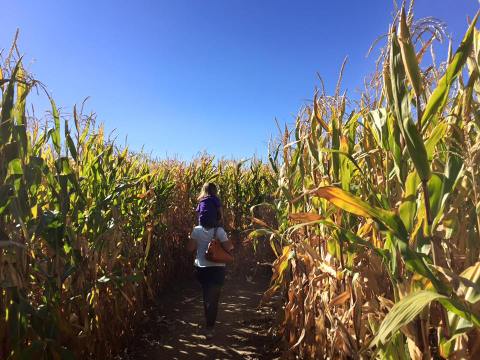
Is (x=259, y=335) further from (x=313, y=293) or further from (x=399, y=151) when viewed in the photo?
(x=399, y=151)

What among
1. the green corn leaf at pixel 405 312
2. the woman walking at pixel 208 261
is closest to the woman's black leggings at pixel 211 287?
the woman walking at pixel 208 261

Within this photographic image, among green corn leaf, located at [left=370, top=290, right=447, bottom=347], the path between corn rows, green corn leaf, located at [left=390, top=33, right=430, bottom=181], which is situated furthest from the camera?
the path between corn rows

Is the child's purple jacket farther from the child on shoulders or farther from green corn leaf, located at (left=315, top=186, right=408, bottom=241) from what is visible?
green corn leaf, located at (left=315, top=186, right=408, bottom=241)

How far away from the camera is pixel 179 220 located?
20.2ft

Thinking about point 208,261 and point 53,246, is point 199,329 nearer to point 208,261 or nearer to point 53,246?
point 208,261

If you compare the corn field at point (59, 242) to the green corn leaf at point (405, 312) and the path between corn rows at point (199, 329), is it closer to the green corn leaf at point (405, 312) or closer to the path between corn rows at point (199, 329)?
the path between corn rows at point (199, 329)

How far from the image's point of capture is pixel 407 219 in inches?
49.0

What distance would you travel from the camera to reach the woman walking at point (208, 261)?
4.11m

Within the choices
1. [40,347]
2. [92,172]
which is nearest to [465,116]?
[40,347]

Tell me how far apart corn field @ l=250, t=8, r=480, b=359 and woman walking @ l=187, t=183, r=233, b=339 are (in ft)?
6.18

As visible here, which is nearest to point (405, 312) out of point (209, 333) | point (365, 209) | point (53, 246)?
point (365, 209)

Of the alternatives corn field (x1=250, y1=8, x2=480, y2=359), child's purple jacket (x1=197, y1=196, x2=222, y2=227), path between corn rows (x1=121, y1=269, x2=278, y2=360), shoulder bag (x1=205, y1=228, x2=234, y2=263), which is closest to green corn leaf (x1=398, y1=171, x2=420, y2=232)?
corn field (x1=250, y1=8, x2=480, y2=359)

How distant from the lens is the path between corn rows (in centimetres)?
361

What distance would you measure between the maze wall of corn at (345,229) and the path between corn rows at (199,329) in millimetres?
348
